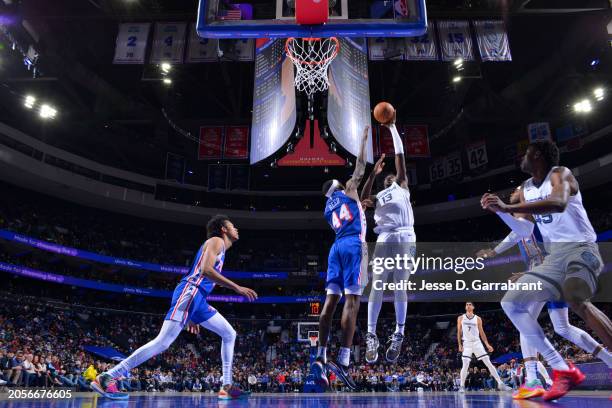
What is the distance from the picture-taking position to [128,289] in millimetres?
30734

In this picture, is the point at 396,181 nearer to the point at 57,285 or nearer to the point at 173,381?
the point at 173,381

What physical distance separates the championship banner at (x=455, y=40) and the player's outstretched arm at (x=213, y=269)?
11.2 m

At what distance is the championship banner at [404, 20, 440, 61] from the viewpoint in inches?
564

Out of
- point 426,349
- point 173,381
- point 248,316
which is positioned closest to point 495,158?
point 426,349

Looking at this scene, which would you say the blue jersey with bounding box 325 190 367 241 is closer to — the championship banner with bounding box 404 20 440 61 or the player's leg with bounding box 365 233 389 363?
the player's leg with bounding box 365 233 389 363

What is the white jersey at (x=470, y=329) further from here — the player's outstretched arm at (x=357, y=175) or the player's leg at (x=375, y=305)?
the player's outstretched arm at (x=357, y=175)

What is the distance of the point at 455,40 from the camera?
1455cm

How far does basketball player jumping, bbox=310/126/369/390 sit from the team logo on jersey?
232 centimetres

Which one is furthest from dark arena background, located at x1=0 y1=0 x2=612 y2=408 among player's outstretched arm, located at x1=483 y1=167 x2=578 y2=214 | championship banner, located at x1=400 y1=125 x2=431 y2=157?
championship banner, located at x1=400 y1=125 x2=431 y2=157

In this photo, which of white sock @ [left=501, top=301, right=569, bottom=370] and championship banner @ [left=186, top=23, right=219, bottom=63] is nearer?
white sock @ [left=501, top=301, right=569, bottom=370]

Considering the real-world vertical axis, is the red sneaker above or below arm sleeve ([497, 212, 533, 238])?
below

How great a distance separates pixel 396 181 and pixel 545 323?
77.5 ft

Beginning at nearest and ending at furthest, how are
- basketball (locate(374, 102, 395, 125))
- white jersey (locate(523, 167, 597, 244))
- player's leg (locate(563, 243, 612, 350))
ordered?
player's leg (locate(563, 243, 612, 350))
white jersey (locate(523, 167, 597, 244))
basketball (locate(374, 102, 395, 125))

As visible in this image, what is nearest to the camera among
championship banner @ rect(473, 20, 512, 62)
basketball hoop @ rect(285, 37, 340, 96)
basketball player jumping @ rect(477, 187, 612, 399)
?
basketball player jumping @ rect(477, 187, 612, 399)
